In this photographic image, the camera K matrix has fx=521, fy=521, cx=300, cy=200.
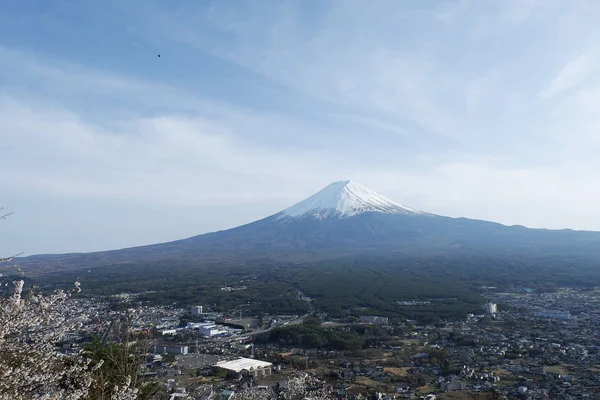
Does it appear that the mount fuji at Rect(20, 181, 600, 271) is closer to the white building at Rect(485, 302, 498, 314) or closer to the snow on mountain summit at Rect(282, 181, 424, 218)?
the snow on mountain summit at Rect(282, 181, 424, 218)

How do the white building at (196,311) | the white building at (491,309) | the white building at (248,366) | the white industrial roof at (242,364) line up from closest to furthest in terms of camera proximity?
1. the white building at (248,366)
2. the white industrial roof at (242,364)
3. the white building at (491,309)
4. the white building at (196,311)

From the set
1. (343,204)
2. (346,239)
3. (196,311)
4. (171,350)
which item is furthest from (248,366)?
(343,204)

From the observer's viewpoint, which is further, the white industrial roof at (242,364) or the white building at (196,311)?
the white building at (196,311)

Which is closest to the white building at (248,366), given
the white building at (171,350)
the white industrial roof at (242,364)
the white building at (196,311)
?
the white industrial roof at (242,364)

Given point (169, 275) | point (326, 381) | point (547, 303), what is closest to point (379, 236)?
point (169, 275)

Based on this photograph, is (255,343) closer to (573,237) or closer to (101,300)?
(101,300)

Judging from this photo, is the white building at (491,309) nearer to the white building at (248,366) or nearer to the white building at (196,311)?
the white building at (248,366)
